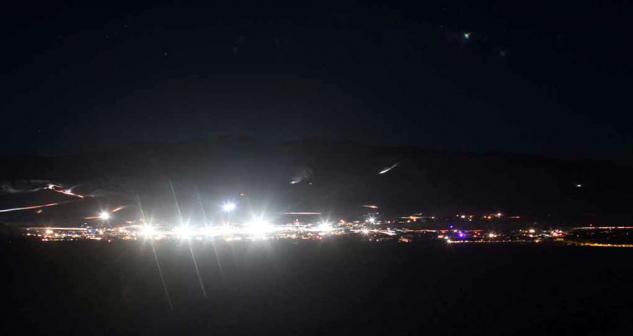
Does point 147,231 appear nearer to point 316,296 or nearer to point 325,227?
point 325,227

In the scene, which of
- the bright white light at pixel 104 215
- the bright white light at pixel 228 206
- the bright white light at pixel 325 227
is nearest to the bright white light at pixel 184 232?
the bright white light at pixel 104 215

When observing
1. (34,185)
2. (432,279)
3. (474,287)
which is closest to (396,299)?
(474,287)

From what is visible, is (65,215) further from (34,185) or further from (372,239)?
(372,239)

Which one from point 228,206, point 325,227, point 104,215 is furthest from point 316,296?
point 228,206

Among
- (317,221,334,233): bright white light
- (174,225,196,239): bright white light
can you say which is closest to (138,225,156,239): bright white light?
(174,225,196,239): bright white light

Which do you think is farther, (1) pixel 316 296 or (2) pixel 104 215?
(2) pixel 104 215

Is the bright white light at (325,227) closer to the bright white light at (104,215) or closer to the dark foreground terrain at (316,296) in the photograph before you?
the bright white light at (104,215)
